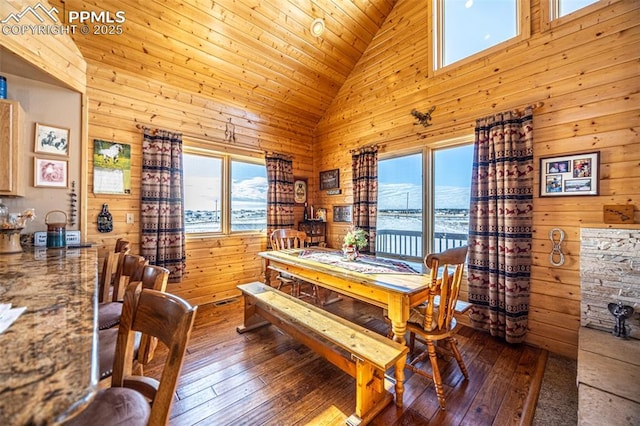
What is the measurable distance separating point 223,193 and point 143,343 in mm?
3061

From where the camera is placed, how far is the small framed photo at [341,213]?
436 centimetres

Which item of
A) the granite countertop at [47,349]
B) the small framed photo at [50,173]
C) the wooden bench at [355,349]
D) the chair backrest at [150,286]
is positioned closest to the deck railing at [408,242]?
the wooden bench at [355,349]

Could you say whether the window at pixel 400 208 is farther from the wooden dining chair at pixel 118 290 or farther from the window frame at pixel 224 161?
the wooden dining chair at pixel 118 290

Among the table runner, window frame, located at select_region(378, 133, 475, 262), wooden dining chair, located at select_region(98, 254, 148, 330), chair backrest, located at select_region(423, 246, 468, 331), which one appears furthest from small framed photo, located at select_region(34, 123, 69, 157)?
window frame, located at select_region(378, 133, 475, 262)

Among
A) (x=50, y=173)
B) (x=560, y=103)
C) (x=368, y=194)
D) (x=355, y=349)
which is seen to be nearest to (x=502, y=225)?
(x=560, y=103)

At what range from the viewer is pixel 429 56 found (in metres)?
3.27

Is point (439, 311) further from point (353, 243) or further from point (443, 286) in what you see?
point (353, 243)

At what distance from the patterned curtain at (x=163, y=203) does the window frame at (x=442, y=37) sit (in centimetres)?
355

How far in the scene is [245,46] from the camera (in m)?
3.29

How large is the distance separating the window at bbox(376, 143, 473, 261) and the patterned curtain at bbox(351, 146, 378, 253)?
7.5 inches

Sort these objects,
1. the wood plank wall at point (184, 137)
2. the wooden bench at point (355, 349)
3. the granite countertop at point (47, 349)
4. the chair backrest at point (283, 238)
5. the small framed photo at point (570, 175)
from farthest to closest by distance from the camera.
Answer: the chair backrest at point (283, 238) → the wood plank wall at point (184, 137) → the small framed photo at point (570, 175) → the wooden bench at point (355, 349) → the granite countertop at point (47, 349)

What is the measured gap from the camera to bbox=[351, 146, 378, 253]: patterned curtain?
3.89 m

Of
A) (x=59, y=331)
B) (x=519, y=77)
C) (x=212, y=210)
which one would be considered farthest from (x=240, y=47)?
(x=59, y=331)

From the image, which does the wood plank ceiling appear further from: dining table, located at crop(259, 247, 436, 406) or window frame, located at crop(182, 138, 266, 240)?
dining table, located at crop(259, 247, 436, 406)
